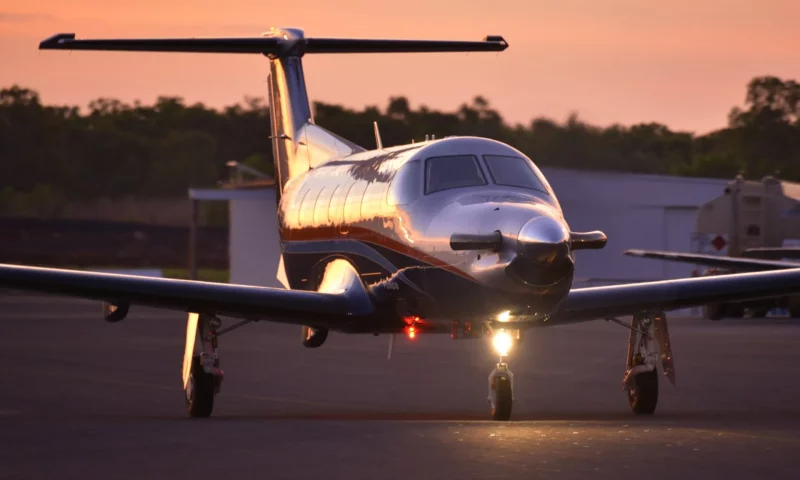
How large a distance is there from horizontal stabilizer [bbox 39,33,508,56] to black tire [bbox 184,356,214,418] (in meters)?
8.28

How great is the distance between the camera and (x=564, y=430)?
14.7m

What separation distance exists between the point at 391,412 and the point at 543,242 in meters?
4.01

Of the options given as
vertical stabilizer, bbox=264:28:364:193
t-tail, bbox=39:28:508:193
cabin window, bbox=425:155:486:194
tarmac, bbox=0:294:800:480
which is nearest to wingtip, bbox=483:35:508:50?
t-tail, bbox=39:28:508:193

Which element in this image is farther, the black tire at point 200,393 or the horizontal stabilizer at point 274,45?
the horizontal stabilizer at point 274,45

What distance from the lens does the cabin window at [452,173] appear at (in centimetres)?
1820

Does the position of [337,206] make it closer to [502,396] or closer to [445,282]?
[445,282]

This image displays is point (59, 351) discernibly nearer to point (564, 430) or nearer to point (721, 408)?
point (721, 408)

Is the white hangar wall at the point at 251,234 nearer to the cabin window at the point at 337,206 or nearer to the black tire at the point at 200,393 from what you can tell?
the cabin window at the point at 337,206

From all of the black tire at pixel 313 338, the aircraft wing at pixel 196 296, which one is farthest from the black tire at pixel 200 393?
the black tire at pixel 313 338

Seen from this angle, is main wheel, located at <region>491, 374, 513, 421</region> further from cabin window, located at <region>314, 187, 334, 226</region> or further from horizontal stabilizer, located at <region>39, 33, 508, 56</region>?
horizontal stabilizer, located at <region>39, 33, 508, 56</region>

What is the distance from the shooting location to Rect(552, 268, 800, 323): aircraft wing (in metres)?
18.7

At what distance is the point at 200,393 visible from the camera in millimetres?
17984

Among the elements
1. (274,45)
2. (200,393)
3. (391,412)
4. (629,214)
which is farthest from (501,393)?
(629,214)

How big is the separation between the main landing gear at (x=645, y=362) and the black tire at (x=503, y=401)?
7.66ft
